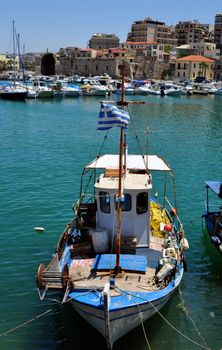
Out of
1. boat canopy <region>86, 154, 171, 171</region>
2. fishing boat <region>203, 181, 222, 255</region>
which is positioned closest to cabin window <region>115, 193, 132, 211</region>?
boat canopy <region>86, 154, 171, 171</region>

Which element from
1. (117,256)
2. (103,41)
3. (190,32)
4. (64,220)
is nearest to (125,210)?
(117,256)

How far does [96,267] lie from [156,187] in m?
15.9

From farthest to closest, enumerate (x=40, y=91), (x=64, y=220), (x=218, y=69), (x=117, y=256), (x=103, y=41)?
(x=103, y=41)
(x=218, y=69)
(x=40, y=91)
(x=64, y=220)
(x=117, y=256)

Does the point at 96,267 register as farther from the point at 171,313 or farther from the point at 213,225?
the point at 213,225

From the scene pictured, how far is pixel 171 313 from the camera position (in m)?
14.4

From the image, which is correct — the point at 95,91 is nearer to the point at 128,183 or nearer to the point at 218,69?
the point at 218,69

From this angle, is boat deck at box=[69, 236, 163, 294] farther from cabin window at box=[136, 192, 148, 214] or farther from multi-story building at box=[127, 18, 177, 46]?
multi-story building at box=[127, 18, 177, 46]

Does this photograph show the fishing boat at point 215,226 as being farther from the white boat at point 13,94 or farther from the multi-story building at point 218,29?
the multi-story building at point 218,29

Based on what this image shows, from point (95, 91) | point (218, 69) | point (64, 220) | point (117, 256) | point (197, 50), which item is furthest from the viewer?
point (197, 50)

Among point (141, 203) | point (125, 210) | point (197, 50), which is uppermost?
point (197, 50)

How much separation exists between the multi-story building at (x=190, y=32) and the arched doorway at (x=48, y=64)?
60156 millimetres

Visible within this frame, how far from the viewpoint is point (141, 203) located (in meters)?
14.8

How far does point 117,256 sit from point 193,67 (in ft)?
476

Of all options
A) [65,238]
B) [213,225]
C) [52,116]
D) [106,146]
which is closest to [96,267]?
[65,238]
